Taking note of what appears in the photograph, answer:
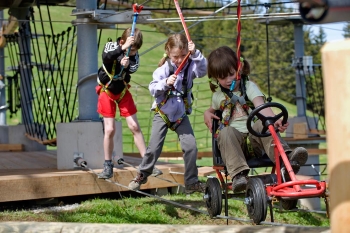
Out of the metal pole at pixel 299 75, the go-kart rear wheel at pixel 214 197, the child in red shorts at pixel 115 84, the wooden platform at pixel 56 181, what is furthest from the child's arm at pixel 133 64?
the metal pole at pixel 299 75

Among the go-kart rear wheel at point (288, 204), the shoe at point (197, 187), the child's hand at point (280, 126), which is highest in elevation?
the child's hand at point (280, 126)

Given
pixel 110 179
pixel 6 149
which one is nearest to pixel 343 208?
pixel 110 179

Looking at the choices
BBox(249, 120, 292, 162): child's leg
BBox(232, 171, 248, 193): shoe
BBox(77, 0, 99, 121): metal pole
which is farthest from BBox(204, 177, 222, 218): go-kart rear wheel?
BBox(77, 0, 99, 121): metal pole

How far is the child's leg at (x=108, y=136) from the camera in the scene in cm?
636

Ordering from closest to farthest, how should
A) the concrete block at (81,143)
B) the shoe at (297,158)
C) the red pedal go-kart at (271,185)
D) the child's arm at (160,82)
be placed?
the red pedal go-kart at (271,185) < the shoe at (297,158) < the child's arm at (160,82) < the concrete block at (81,143)

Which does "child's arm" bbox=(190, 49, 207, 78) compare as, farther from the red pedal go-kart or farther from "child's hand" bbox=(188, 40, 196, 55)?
the red pedal go-kart

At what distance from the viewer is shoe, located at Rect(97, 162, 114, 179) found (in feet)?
20.4

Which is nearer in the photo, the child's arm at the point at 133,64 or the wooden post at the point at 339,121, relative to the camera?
the wooden post at the point at 339,121

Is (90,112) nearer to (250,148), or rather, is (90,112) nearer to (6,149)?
(250,148)

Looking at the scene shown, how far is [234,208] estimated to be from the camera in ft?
21.6

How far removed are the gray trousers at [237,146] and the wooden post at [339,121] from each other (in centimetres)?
237

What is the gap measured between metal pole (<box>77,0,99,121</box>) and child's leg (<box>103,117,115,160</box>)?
0.60m

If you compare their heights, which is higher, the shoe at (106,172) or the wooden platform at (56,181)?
the shoe at (106,172)

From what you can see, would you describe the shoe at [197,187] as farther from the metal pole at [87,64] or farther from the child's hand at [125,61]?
the metal pole at [87,64]
